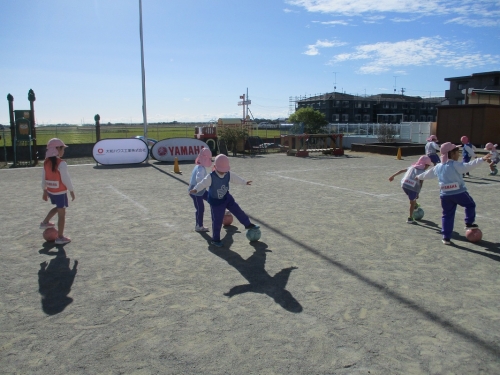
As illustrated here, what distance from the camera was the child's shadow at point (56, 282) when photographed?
184 inches

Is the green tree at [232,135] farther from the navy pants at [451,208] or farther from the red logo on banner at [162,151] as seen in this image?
the navy pants at [451,208]

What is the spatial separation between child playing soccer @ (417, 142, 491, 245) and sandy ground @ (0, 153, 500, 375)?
37cm

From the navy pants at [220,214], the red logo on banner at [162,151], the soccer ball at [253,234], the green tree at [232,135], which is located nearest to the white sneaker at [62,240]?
the navy pants at [220,214]

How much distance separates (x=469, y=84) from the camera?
2495 inches

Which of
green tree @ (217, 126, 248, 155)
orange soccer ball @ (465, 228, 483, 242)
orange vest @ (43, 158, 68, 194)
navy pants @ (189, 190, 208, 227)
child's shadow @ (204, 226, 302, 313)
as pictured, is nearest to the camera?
child's shadow @ (204, 226, 302, 313)

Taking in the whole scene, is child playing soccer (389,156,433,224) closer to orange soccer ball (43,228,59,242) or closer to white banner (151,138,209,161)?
orange soccer ball (43,228,59,242)

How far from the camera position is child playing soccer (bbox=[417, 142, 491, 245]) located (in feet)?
22.4

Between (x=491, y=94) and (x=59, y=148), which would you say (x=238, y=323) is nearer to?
(x=59, y=148)

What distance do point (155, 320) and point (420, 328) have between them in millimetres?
2632

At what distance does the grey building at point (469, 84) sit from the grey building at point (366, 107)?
867 inches

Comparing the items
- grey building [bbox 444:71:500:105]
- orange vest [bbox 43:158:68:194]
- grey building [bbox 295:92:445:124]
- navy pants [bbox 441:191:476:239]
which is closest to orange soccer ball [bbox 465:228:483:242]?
navy pants [bbox 441:191:476:239]

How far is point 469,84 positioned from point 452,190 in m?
65.7

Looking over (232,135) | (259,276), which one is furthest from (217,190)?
(232,135)

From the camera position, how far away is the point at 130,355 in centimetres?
365
